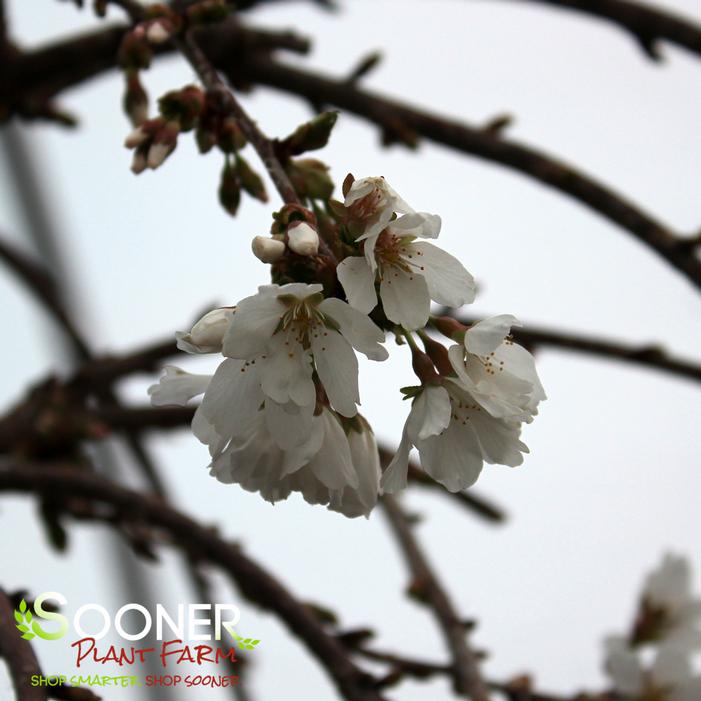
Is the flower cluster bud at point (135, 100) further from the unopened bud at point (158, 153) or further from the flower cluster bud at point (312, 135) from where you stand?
the flower cluster bud at point (312, 135)

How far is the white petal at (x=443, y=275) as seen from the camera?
677mm

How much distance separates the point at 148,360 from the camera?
6.38 ft

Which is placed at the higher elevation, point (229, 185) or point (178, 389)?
point (229, 185)

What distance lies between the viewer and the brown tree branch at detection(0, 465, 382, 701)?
110cm

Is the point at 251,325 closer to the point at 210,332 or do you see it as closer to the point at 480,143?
the point at 210,332

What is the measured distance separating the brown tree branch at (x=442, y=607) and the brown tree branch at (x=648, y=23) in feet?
2.79

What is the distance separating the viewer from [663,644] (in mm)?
1447

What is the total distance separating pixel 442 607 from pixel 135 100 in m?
0.79

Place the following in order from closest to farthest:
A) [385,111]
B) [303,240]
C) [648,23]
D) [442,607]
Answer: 1. [303,240]
2. [442,607]
3. [648,23]
4. [385,111]

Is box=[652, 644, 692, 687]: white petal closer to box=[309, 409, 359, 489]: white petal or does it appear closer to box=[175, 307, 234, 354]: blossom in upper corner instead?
box=[309, 409, 359, 489]: white petal

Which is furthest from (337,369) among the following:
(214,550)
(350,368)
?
(214,550)

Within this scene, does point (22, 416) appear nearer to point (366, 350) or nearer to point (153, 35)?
point (153, 35)

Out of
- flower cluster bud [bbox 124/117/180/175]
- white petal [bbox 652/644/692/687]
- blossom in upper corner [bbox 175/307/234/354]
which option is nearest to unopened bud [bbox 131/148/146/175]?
flower cluster bud [bbox 124/117/180/175]

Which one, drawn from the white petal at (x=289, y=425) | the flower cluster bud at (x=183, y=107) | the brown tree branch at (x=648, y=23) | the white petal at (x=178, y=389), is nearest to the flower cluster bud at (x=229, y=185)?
the flower cluster bud at (x=183, y=107)
